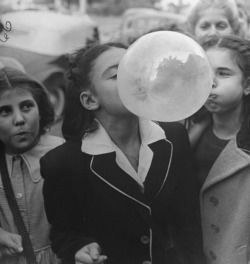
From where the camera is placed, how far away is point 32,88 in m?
1.57

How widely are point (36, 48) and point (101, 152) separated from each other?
48.0 inches

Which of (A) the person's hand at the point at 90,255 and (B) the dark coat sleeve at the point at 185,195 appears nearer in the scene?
(A) the person's hand at the point at 90,255

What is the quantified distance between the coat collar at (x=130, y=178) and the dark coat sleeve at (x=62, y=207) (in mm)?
96

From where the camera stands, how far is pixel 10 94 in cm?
150

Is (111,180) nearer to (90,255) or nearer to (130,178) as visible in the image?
(130,178)

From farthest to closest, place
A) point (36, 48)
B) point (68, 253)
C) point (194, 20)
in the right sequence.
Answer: point (36, 48) < point (194, 20) < point (68, 253)

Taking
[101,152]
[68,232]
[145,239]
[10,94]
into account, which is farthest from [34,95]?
[145,239]

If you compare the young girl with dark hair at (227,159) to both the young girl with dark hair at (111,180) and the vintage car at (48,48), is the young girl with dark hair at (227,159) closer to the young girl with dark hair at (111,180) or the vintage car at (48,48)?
the young girl with dark hair at (111,180)

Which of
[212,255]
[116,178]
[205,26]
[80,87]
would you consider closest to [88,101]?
[80,87]

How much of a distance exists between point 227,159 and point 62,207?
1.79ft

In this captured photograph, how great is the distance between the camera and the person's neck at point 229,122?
1.49 meters

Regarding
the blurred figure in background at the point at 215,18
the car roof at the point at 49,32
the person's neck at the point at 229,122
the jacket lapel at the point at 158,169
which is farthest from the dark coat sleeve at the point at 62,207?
the blurred figure in background at the point at 215,18

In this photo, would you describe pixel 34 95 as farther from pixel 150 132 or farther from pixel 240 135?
pixel 240 135

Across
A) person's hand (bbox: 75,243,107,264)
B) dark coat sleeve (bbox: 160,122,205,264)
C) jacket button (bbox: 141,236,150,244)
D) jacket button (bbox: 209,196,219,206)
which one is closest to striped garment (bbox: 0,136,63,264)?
person's hand (bbox: 75,243,107,264)
